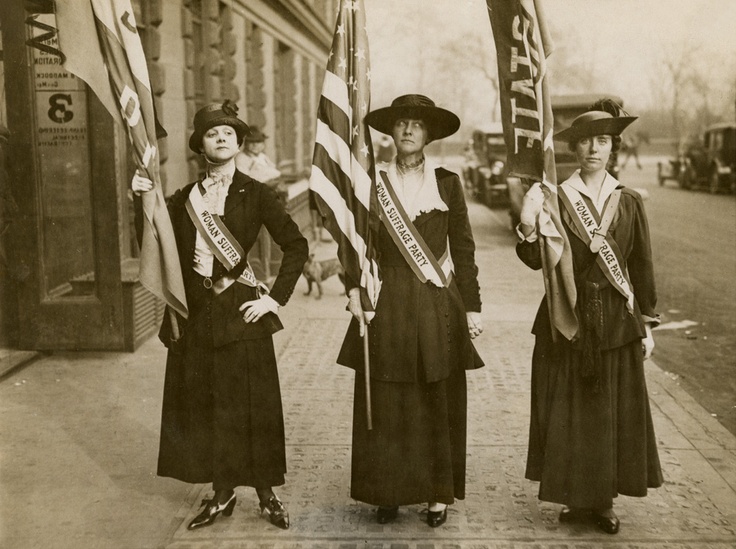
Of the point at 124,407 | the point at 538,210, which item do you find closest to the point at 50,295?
the point at 124,407

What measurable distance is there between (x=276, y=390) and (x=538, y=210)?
159 cm

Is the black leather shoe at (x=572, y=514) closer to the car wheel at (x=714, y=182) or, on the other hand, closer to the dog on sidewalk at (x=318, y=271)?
the dog on sidewalk at (x=318, y=271)

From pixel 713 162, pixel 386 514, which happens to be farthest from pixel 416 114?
pixel 713 162

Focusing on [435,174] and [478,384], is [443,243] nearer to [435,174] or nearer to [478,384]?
[435,174]

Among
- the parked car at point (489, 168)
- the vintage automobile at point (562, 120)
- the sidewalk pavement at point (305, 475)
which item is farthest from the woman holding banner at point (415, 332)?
the parked car at point (489, 168)

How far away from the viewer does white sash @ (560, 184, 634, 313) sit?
14.3ft

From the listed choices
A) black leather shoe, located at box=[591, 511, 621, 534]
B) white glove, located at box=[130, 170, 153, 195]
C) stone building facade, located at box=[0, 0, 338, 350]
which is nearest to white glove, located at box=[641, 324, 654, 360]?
black leather shoe, located at box=[591, 511, 621, 534]

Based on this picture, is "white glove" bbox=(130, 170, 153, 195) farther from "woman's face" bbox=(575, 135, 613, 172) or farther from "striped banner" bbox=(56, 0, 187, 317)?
"woman's face" bbox=(575, 135, 613, 172)

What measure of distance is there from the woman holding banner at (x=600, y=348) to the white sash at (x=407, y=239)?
44 cm

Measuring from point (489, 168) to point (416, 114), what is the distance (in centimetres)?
1995

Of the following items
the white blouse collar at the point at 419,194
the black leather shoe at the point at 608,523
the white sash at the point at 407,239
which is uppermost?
the white blouse collar at the point at 419,194

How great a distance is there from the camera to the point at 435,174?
4.50 meters

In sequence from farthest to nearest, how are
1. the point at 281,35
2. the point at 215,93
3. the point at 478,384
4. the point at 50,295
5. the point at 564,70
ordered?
the point at 564,70
the point at 281,35
the point at 215,93
the point at 50,295
the point at 478,384

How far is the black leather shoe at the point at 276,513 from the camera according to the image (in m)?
4.52
